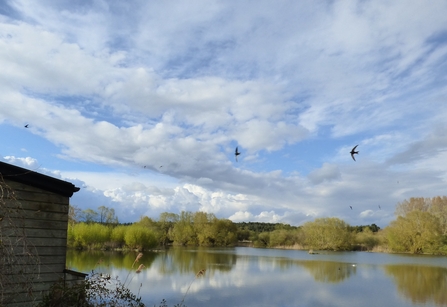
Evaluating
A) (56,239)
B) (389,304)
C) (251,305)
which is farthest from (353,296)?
(56,239)

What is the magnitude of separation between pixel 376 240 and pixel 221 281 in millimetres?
45711

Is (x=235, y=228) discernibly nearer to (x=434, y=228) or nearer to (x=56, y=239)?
(x=434, y=228)

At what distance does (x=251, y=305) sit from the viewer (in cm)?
1309

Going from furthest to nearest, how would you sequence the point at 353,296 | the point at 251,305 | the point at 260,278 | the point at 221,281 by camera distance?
the point at 260,278 < the point at 221,281 < the point at 353,296 < the point at 251,305

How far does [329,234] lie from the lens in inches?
2184

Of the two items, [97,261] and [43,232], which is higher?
[43,232]

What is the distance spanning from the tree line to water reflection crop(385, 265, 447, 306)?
25.0 metres

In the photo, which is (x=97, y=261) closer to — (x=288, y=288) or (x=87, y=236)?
(x=288, y=288)

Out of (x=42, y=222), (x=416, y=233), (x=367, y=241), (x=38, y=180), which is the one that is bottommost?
(x=367, y=241)

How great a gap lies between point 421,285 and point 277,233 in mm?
47653

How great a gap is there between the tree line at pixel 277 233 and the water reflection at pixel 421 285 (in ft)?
82.1

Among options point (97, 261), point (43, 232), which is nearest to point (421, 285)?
point (97, 261)

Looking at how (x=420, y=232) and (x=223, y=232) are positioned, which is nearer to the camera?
(x=420, y=232)

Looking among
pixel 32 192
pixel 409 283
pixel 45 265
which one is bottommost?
pixel 409 283
